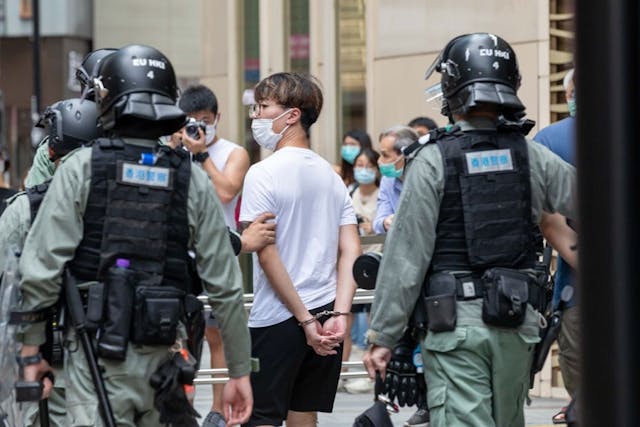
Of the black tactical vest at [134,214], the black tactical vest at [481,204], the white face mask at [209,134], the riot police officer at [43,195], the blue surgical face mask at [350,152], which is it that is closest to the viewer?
the black tactical vest at [134,214]

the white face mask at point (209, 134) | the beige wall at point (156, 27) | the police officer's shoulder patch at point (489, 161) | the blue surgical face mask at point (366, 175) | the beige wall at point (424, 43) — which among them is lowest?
the blue surgical face mask at point (366, 175)

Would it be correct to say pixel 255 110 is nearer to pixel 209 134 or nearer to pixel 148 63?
pixel 148 63

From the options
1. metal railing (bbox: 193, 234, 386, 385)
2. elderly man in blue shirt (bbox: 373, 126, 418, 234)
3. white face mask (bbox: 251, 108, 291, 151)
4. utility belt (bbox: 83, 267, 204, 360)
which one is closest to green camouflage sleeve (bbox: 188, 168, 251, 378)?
utility belt (bbox: 83, 267, 204, 360)

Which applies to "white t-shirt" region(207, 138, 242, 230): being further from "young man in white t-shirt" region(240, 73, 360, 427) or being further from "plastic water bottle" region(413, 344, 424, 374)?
"plastic water bottle" region(413, 344, 424, 374)

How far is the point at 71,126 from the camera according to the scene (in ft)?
19.3

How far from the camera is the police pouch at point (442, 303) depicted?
4.86 meters

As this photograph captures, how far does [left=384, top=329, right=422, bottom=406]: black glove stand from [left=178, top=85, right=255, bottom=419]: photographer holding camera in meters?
3.38

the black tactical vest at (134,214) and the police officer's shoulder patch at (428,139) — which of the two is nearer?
the black tactical vest at (134,214)

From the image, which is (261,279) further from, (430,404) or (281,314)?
(430,404)

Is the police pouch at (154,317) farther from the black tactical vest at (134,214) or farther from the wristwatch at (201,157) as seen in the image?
the wristwatch at (201,157)

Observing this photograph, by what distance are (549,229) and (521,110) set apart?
19.2 inches

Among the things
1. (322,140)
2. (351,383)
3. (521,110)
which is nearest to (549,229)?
(521,110)

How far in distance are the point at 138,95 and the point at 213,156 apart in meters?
4.03

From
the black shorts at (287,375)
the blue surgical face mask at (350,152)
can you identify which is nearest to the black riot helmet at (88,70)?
the black shorts at (287,375)
